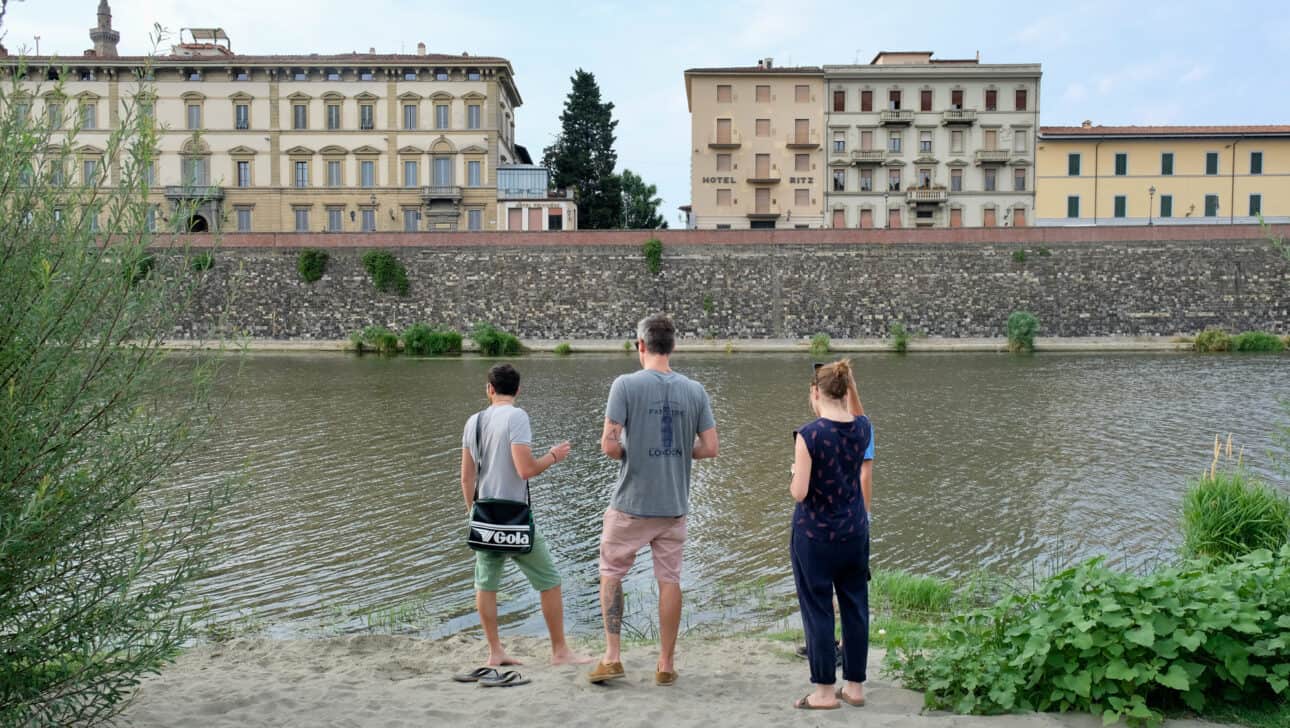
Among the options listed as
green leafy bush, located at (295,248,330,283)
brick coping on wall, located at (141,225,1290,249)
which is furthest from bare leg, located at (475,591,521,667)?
green leafy bush, located at (295,248,330,283)

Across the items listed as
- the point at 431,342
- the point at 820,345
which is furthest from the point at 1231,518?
the point at 431,342

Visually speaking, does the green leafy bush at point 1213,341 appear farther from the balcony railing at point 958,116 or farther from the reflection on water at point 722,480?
the balcony railing at point 958,116

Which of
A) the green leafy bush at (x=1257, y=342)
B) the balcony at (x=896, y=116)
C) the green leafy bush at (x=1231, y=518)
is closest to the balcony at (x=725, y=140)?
the balcony at (x=896, y=116)

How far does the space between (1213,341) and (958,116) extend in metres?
18.3

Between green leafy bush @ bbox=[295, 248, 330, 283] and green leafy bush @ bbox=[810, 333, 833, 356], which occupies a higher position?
green leafy bush @ bbox=[295, 248, 330, 283]

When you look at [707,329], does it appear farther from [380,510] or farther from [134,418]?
[134,418]

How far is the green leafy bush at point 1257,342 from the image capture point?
3712cm

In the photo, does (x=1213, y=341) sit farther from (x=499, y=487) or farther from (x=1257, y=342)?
(x=499, y=487)

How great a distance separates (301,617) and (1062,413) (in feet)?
55.5

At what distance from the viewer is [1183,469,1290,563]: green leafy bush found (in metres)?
9.23

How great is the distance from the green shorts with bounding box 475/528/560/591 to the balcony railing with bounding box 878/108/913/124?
48552 mm

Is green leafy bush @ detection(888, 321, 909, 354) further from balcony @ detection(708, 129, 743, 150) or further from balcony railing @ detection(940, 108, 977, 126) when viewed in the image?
balcony railing @ detection(940, 108, 977, 126)

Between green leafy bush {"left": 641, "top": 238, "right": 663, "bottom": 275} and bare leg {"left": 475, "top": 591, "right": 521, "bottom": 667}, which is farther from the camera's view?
green leafy bush {"left": 641, "top": 238, "right": 663, "bottom": 275}

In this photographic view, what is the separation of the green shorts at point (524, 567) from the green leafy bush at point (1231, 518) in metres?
6.18
